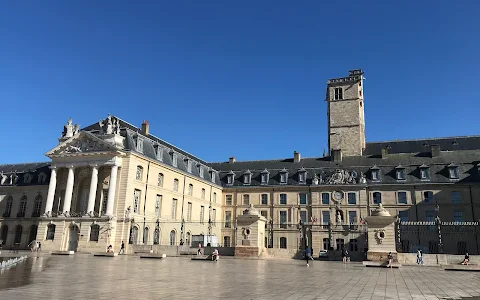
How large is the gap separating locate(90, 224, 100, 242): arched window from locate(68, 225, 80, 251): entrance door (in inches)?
79.9

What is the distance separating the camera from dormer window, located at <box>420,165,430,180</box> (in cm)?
4484

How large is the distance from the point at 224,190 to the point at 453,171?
96.1 ft

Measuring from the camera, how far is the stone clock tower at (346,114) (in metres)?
55.8

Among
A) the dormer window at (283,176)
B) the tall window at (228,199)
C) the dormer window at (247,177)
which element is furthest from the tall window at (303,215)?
the tall window at (228,199)

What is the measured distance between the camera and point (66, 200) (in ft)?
129

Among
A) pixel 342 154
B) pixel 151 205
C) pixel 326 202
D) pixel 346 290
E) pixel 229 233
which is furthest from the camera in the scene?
pixel 342 154

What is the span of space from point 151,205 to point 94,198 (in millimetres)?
5824

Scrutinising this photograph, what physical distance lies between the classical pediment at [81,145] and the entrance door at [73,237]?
795 centimetres

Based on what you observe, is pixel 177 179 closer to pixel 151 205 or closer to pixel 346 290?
pixel 151 205

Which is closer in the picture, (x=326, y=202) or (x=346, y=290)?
(x=346, y=290)

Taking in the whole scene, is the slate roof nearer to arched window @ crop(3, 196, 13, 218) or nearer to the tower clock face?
arched window @ crop(3, 196, 13, 218)

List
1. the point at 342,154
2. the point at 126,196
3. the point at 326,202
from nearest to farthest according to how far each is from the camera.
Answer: the point at 126,196
the point at 326,202
the point at 342,154

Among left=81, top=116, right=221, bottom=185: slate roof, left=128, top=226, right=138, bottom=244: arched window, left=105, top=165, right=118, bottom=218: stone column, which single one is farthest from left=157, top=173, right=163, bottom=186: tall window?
left=128, top=226, right=138, bottom=244: arched window

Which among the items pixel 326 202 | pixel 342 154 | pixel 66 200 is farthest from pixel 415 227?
pixel 66 200
